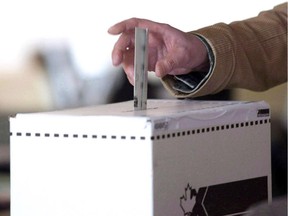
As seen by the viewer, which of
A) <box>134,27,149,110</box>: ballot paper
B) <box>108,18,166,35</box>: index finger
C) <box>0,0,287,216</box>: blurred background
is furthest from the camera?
<box>0,0,287,216</box>: blurred background

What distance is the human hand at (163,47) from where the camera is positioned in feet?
3.66

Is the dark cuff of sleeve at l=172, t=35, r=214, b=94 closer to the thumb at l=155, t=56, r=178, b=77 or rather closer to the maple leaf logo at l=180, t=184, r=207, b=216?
the thumb at l=155, t=56, r=178, b=77

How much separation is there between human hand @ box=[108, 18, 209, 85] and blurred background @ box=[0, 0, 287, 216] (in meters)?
0.81

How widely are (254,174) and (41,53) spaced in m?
1.05

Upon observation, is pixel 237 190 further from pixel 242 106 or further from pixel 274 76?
pixel 274 76

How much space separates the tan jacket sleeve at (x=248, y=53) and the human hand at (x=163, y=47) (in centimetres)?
3

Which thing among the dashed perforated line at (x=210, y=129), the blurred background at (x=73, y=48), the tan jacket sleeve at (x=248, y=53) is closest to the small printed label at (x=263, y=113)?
the dashed perforated line at (x=210, y=129)

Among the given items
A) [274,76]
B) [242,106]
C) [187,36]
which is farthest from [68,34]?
[242,106]

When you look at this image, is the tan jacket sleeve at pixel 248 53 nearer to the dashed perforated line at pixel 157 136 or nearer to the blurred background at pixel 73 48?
the dashed perforated line at pixel 157 136

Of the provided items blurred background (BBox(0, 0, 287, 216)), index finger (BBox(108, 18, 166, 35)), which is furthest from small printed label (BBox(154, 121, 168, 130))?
blurred background (BBox(0, 0, 287, 216))

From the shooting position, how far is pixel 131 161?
0.91m

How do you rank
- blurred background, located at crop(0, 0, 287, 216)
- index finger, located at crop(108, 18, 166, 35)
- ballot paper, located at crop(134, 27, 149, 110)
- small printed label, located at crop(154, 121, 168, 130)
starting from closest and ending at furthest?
1. small printed label, located at crop(154, 121, 168, 130)
2. ballot paper, located at crop(134, 27, 149, 110)
3. index finger, located at crop(108, 18, 166, 35)
4. blurred background, located at crop(0, 0, 287, 216)

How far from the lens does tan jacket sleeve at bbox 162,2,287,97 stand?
1.19 m

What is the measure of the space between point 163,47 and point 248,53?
17 centimetres
